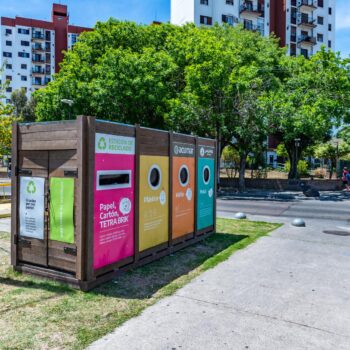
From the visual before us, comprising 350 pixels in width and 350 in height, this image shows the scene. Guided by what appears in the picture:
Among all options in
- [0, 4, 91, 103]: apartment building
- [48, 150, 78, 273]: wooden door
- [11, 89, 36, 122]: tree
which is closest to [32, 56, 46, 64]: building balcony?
[0, 4, 91, 103]: apartment building

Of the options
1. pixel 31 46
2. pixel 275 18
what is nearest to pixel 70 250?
pixel 275 18

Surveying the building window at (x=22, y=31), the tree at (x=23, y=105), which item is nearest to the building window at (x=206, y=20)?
the tree at (x=23, y=105)

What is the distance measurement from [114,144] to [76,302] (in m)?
2.60

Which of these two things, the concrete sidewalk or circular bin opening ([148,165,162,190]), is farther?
circular bin opening ([148,165,162,190])

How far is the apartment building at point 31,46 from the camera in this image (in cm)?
7925

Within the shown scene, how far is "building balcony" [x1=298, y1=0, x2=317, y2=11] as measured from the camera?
59.7 m

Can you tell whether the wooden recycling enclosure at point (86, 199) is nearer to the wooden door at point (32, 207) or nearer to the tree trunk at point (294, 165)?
the wooden door at point (32, 207)

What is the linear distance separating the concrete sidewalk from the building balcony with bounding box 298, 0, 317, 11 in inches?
2439

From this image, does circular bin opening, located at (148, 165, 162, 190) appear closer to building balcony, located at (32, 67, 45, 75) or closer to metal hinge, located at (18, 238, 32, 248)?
metal hinge, located at (18, 238, 32, 248)

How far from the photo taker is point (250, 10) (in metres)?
55.7

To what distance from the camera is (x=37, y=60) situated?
81.0m

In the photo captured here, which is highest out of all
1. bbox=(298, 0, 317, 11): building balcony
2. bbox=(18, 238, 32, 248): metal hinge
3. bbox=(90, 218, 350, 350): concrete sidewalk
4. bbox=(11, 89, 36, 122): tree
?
bbox=(298, 0, 317, 11): building balcony

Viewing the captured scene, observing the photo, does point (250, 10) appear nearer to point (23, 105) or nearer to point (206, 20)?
point (206, 20)

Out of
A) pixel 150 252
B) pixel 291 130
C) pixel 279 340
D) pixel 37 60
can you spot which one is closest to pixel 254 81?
pixel 291 130
